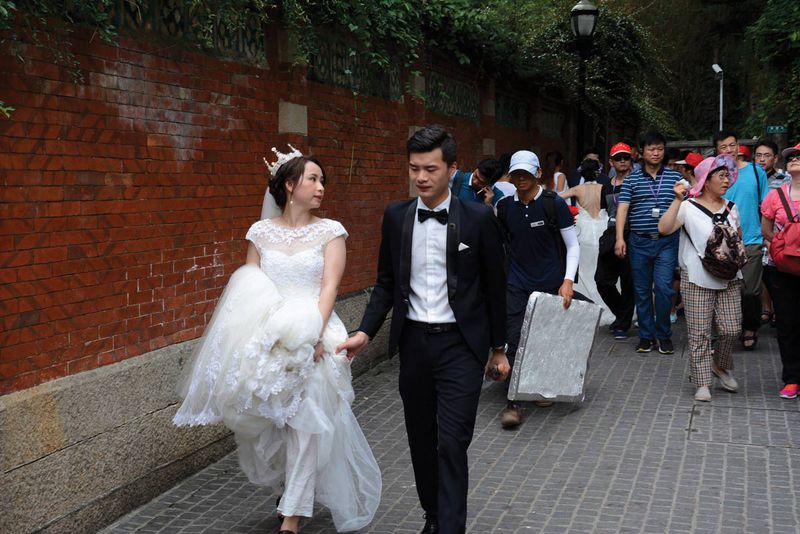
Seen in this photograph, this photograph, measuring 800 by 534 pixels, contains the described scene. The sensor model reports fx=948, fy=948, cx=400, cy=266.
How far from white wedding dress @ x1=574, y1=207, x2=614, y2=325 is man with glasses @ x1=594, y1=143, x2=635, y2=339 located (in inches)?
2.2

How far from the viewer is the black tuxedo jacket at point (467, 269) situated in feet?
15.0

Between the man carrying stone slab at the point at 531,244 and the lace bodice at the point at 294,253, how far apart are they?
253cm

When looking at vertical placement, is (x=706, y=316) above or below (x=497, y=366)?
below

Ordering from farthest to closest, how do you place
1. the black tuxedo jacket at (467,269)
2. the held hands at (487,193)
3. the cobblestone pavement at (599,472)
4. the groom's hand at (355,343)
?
the held hands at (487,193) < the cobblestone pavement at (599,472) < the groom's hand at (355,343) < the black tuxedo jacket at (467,269)

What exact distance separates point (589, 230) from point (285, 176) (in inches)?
242

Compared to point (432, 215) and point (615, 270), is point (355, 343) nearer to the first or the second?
point (432, 215)

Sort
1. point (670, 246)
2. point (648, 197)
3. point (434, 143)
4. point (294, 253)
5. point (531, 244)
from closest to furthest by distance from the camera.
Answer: point (434, 143) < point (294, 253) < point (531, 244) < point (670, 246) < point (648, 197)

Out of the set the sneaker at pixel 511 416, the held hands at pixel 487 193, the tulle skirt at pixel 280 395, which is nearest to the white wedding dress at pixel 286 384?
the tulle skirt at pixel 280 395

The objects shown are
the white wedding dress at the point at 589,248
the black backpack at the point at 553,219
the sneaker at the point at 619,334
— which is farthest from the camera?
the sneaker at the point at 619,334

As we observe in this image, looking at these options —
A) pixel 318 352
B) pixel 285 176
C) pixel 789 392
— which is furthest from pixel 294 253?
pixel 789 392

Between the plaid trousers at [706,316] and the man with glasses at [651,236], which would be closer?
the plaid trousers at [706,316]

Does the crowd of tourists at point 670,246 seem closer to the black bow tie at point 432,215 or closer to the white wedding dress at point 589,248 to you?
the white wedding dress at point 589,248

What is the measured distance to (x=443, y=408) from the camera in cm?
461

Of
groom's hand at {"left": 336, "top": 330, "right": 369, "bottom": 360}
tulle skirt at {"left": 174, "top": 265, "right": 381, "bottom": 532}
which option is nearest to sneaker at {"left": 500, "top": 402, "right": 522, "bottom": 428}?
tulle skirt at {"left": 174, "top": 265, "right": 381, "bottom": 532}
